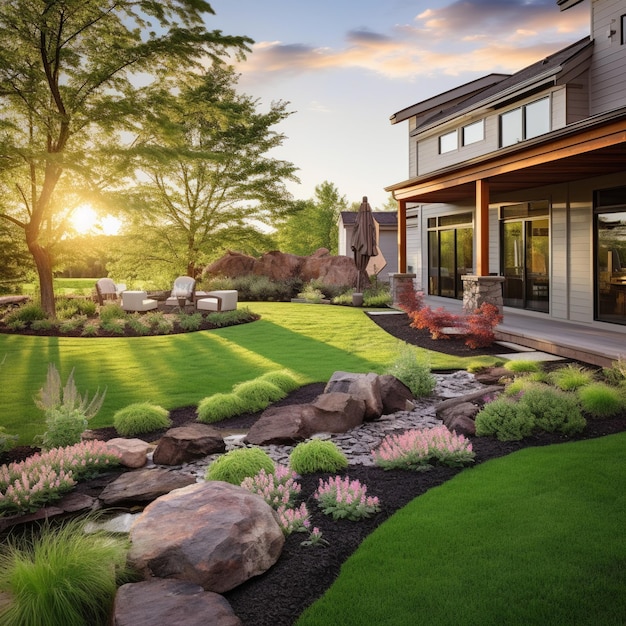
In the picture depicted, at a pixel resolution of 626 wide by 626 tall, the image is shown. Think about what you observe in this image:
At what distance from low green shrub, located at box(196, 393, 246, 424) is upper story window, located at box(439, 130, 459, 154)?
45.2 ft

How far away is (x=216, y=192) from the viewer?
25.8 m

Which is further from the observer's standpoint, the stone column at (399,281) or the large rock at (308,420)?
the stone column at (399,281)

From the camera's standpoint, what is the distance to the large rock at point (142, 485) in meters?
4.88

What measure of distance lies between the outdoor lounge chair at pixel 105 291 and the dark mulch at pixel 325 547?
12066 mm

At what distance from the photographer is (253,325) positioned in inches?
626

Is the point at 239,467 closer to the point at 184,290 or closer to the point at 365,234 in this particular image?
the point at 184,290

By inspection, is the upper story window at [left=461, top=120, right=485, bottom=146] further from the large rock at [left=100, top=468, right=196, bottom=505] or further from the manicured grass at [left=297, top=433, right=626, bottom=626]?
the large rock at [left=100, top=468, right=196, bottom=505]

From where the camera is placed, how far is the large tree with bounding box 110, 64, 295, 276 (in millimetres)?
25141

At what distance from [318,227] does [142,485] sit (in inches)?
1658

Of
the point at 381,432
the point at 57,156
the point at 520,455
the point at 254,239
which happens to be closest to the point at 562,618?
the point at 520,455

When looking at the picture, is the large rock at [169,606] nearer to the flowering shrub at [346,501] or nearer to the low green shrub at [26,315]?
the flowering shrub at [346,501]

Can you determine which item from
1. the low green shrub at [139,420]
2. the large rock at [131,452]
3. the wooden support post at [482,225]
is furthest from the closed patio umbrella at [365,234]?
the large rock at [131,452]

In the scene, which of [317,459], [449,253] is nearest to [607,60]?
[449,253]

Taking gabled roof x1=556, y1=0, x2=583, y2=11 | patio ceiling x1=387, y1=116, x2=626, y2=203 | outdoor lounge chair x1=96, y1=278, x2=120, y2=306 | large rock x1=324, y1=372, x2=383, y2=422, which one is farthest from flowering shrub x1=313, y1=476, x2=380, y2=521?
outdoor lounge chair x1=96, y1=278, x2=120, y2=306
